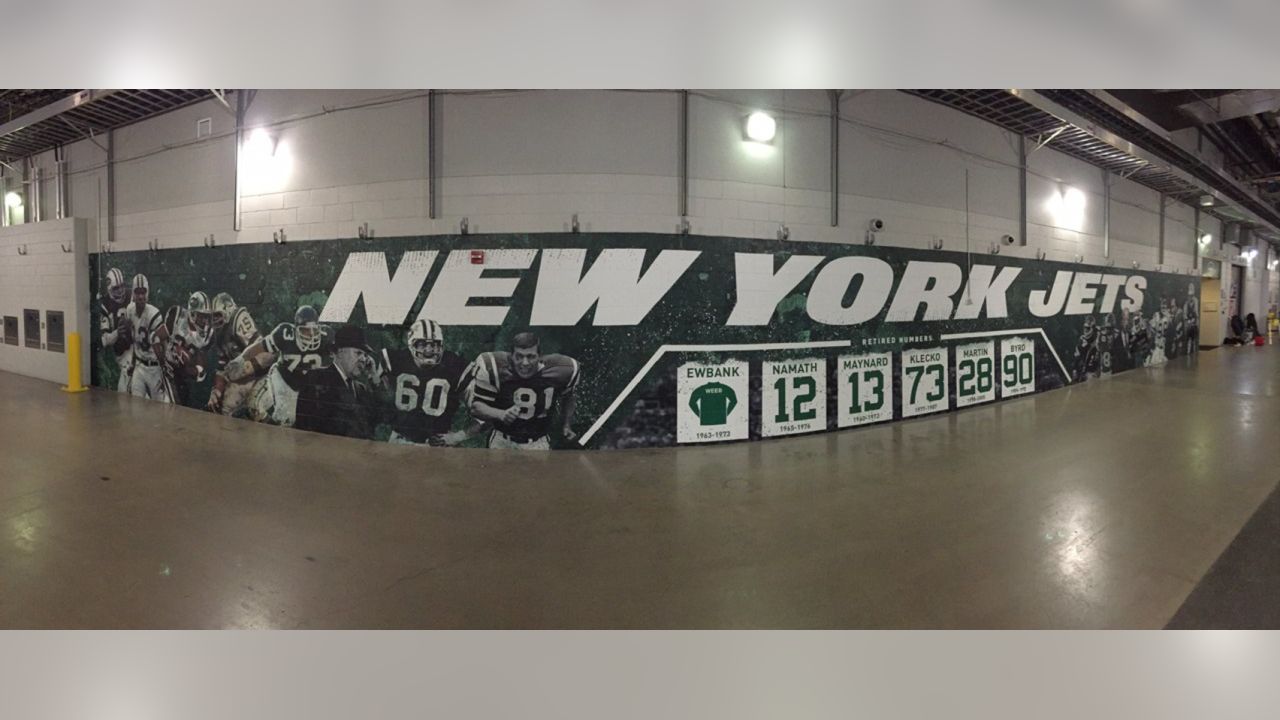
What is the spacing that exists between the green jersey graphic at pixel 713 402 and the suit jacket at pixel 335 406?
2080 millimetres

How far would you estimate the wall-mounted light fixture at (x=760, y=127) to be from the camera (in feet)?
8.10

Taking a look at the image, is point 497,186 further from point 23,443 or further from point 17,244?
point 23,443

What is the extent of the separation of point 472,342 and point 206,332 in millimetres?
1791

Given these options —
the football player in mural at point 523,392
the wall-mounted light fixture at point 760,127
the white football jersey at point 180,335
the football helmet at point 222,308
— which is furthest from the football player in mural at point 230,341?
the wall-mounted light fixture at point 760,127

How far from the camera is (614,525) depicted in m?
2.41

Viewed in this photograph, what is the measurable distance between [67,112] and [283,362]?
5.40 ft

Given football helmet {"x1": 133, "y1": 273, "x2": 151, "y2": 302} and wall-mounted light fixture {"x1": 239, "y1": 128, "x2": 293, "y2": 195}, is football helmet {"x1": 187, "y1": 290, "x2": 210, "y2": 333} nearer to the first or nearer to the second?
football helmet {"x1": 133, "y1": 273, "x2": 151, "y2": 302}

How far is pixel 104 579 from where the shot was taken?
2.06 metres

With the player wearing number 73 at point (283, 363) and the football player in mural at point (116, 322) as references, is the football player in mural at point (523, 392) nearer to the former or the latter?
the player wearing number 73 at point (283, 363)

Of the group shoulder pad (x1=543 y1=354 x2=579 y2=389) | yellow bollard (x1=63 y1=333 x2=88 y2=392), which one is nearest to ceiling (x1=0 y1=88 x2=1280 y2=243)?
yellow bollard (x1=63 y1=333 x2=88 y2=392)

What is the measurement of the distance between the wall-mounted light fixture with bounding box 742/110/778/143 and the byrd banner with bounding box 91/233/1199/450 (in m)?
0.54

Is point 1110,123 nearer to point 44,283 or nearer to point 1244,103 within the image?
point 1244,103
